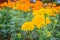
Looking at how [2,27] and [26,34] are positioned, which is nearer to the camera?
[26,34]

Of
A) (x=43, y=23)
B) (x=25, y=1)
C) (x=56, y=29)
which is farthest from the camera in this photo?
(x=25, y=1)

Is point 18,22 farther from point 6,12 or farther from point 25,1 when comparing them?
point 25,1

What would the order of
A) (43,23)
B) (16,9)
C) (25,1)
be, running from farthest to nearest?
1. (25,1)
2. (16,9)
3. (43,23)

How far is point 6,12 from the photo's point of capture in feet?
9.69

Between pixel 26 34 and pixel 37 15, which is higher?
pixel 37 15

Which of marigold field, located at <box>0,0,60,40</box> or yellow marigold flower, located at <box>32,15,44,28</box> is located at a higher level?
yellow marigold flower, located at <box>32,15,44,28</box>

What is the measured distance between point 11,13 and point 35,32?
2.15ft

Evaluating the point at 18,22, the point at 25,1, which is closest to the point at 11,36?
the point at 18,22

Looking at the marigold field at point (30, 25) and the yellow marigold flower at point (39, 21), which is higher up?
the yellow marigold flower at point (39, 21)

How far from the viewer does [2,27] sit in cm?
262

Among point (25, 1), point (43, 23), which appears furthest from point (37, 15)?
point (25, 1)

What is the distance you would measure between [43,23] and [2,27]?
0.65 metres

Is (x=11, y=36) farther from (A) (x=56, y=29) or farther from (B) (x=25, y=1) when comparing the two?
(B) (x=25, y=1)

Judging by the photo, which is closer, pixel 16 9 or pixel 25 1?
pixel 16 9
